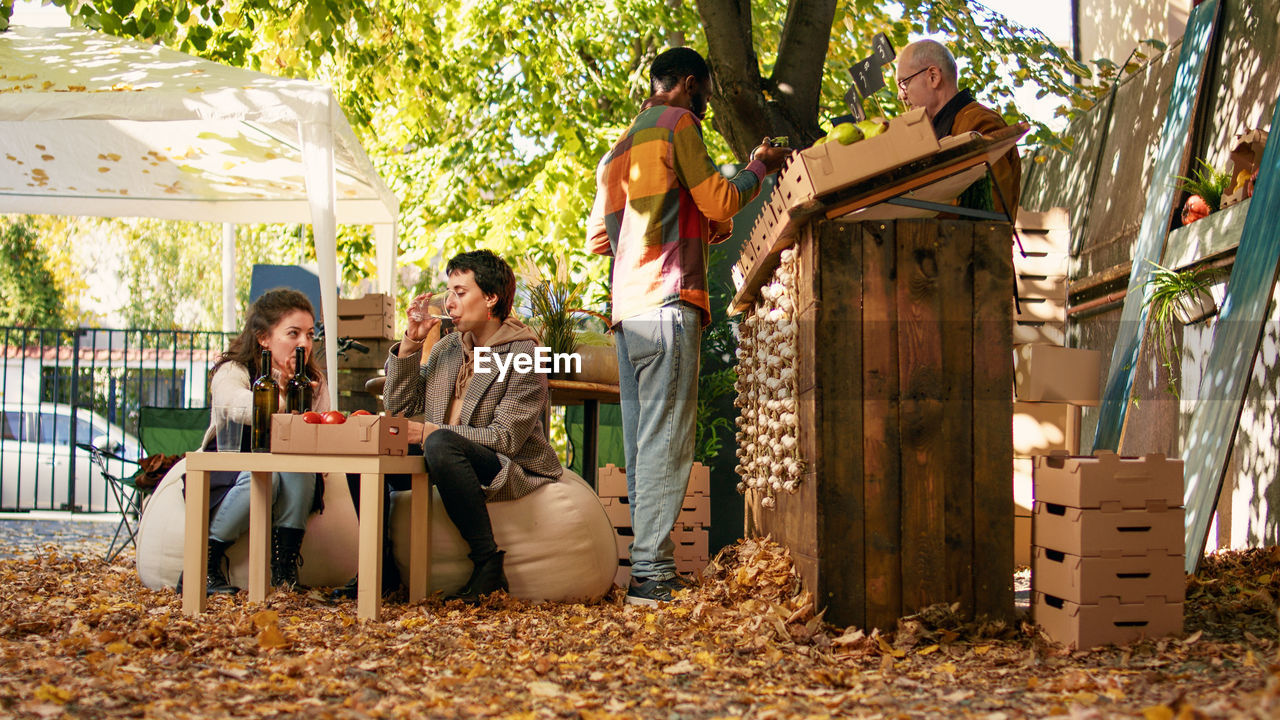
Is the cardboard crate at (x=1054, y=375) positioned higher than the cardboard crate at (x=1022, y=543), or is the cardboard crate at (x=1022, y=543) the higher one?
the cardboard crate at (x=1054, y=375)

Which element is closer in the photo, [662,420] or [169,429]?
[662,420]

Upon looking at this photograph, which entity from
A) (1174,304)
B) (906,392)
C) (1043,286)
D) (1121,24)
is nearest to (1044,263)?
(1043,286)

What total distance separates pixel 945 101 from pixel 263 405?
2750 mm

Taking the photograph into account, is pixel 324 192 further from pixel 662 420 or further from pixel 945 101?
pixel 945 101

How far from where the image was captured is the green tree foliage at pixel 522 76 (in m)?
8.33

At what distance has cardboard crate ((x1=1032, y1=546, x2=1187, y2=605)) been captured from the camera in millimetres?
2926

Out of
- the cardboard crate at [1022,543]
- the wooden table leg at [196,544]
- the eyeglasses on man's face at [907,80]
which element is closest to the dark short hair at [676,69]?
the eyeglasses on man's face at [907,80]

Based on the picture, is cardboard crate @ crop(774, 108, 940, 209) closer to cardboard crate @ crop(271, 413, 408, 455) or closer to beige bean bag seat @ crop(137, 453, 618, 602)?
cardboard crate @ crop(271, 413, 408, 455)

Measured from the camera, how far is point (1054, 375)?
449 centimetres

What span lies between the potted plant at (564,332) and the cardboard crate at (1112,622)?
2.73 meters

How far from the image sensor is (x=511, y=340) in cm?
420

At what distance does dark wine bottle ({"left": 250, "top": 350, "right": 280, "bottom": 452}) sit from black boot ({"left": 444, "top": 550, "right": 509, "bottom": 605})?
0.87 metres

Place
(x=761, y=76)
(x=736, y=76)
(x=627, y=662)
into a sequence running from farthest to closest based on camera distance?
(x=761, y=76)
(x=736, y=76)
(x=627, y=662)

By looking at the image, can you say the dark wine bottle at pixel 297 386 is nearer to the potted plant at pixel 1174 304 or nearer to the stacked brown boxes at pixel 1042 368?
the stacked brown boxes at pixel 1042 368
